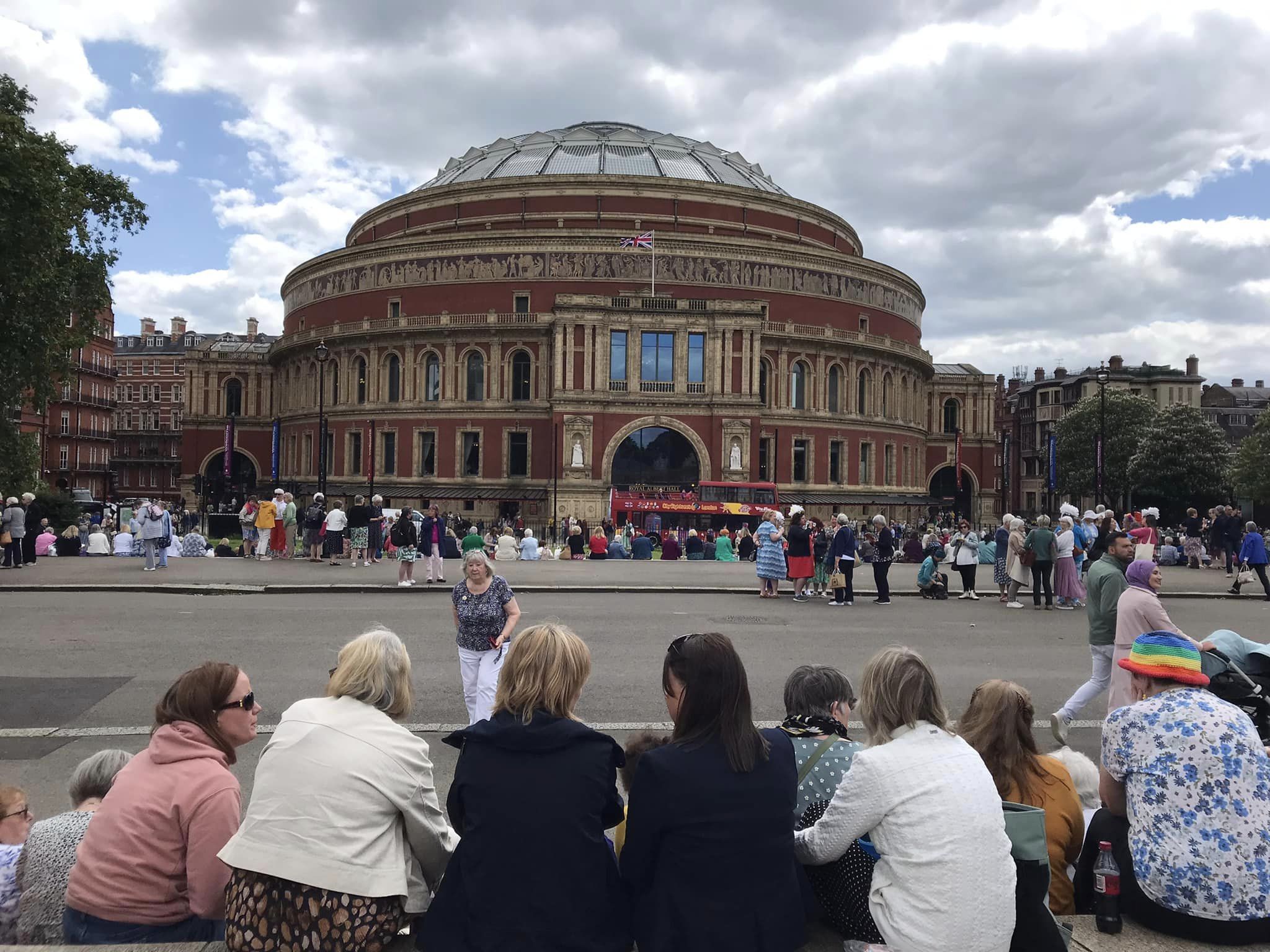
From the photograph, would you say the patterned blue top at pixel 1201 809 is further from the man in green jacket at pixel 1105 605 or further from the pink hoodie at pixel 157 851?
the man in green jacket at pixel 1105 605

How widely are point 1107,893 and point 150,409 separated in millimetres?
106010

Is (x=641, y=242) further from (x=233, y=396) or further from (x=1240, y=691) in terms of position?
(x=1240, y=691)

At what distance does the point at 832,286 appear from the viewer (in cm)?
5425

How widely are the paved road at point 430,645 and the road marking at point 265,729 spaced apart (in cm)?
4

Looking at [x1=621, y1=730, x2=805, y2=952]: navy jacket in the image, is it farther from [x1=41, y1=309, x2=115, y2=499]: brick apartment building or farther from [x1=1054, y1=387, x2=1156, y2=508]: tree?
[x1=41, y1=309, x2=115, y2=499]: brick apartment building

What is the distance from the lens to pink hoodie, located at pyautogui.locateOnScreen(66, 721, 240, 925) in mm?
3588

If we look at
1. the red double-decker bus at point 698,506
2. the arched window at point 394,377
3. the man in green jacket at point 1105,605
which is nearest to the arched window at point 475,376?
the arched window at point 394,377

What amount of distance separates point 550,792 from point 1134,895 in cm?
239

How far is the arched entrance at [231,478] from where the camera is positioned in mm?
63594

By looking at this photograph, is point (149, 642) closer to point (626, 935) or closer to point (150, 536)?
point (150, 536)

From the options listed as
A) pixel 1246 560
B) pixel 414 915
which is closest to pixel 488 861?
pixel 414 915

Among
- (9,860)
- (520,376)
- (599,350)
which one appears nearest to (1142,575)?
(9,860)

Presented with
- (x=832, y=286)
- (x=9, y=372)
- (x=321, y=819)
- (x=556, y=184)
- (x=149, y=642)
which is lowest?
(x=149, y=642)

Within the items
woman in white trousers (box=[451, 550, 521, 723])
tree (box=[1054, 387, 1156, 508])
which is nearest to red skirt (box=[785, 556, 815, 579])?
woman in white trousers (box=[451, 550, 521, 723])
